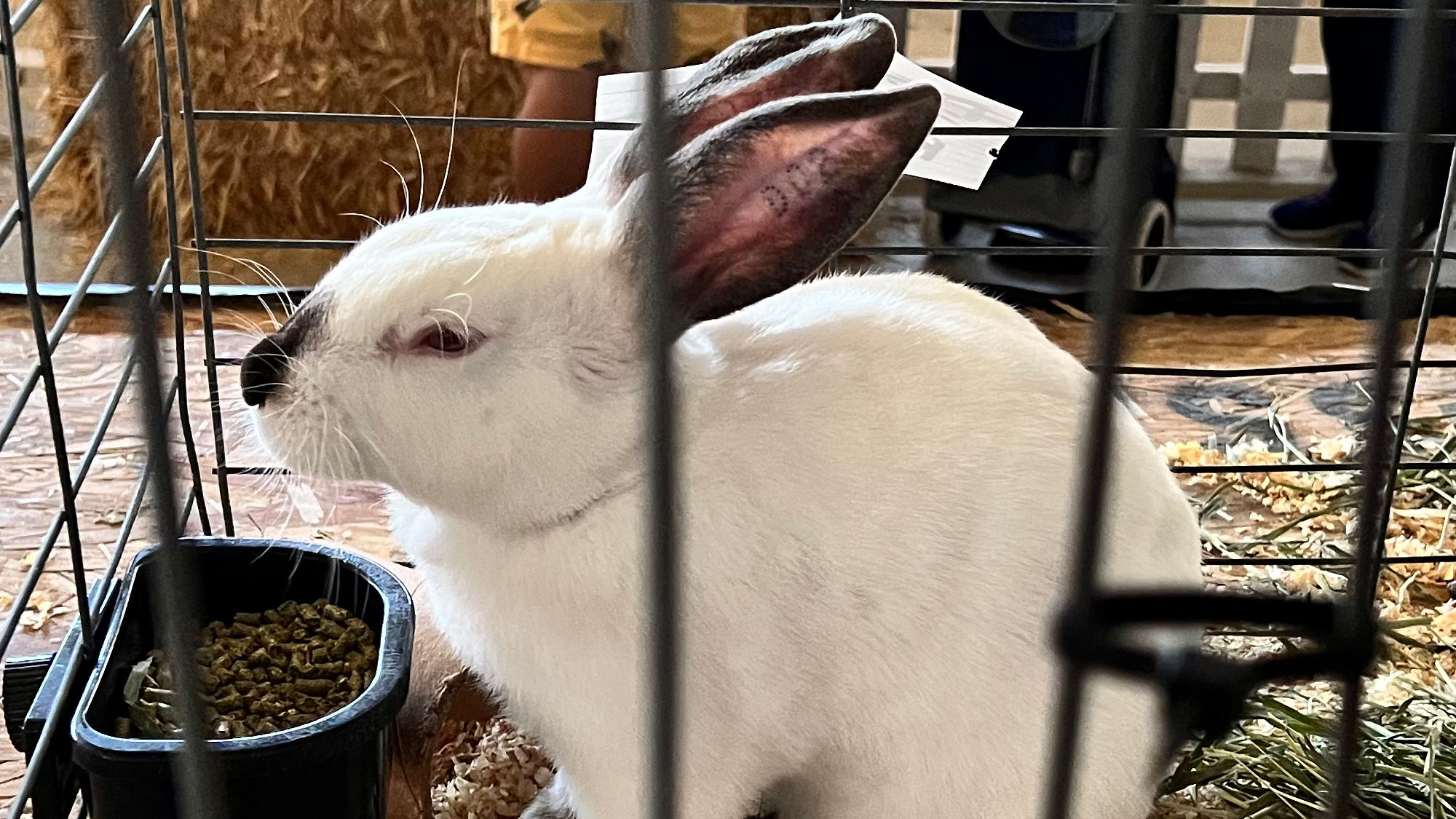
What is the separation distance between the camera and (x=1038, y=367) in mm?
1312

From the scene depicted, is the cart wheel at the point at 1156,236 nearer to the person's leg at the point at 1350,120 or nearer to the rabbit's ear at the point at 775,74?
the person's leg at the point at 1350,120

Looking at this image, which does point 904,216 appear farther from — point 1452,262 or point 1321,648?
point 1321,648

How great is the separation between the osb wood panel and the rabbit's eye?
1.27 feet

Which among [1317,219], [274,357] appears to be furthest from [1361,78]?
[274,357]

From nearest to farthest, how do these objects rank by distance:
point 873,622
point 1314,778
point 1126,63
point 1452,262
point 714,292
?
point 1126,63, point 714,292, point 873,622, point 1314,778, point 1452,262

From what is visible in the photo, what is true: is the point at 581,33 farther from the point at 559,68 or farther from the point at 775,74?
the point at 775,74

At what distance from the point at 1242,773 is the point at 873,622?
1.87ft

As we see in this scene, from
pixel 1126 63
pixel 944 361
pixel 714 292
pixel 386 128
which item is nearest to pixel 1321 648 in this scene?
pixel 1126 63

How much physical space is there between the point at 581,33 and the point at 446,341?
152cm

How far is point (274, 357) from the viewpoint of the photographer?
3.66 feet

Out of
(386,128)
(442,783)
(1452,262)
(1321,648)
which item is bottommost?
(442,783)

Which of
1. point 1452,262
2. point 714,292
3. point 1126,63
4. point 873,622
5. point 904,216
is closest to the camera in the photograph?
point 1126,63

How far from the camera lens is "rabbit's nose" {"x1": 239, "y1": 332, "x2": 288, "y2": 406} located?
1.11m

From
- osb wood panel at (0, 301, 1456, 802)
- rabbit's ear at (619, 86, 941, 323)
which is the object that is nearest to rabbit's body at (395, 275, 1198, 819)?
rabbit's ear at (619, 86, 941, 323)
